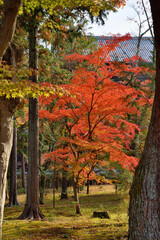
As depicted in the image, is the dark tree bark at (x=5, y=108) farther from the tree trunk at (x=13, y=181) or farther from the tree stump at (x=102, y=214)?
the tree trunk at (x=13, y=181)

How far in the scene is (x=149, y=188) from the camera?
3529 millimetres

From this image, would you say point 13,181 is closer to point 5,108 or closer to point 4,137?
point 4,137

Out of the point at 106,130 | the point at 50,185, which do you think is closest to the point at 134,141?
the point at 106,130

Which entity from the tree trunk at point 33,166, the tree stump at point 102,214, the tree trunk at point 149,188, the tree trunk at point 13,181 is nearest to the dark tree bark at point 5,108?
the tree trunk at point 149,188

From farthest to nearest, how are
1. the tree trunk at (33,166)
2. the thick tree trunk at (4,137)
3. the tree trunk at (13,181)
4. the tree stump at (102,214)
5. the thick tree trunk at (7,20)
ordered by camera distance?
the tree trunk at (13,181) → the tree stump at (102,214) → the tree trunk at (33,166) → the thick tree trunk at (4,137) → the thick tree trunk at (7,20)

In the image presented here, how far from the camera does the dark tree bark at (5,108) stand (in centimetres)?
381

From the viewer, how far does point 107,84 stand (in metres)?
Answer: 7.13

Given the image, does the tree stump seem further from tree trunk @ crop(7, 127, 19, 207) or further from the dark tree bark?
tree trunk @ crop(7, 127, 19, 207)

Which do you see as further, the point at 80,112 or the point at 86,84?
the point at 80,112

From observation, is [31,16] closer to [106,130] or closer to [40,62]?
[40,62]

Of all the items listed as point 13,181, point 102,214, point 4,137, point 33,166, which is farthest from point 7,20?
point 13,181

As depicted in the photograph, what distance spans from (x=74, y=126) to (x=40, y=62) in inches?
139

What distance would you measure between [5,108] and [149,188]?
9.26 ft

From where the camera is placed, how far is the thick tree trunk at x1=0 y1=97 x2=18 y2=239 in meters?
4.29
